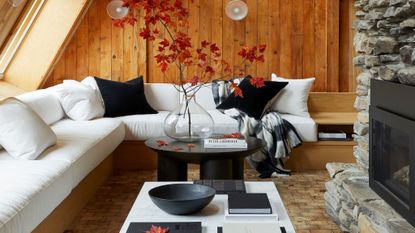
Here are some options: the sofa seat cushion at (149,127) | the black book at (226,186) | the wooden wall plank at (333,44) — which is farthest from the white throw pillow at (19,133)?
the wooden wall plank at (333,44)

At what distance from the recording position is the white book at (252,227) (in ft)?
6.13

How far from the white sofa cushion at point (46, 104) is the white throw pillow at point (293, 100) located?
2033 millimetres

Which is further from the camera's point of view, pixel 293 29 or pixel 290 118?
pixel 293 29

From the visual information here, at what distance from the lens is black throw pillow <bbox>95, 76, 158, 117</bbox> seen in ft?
16.0

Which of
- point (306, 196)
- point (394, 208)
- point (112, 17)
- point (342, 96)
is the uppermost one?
point (112, 17)

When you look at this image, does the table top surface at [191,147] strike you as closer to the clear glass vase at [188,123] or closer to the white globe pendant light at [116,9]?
the clear glass vase at [188,123]

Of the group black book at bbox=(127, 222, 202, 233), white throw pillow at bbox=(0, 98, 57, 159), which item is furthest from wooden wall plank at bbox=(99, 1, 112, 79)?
black book at bbox=(127, 222, 202, 233)

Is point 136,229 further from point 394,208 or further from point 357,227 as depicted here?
point 357,227

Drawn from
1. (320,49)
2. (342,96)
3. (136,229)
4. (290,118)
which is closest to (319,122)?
(290,118)

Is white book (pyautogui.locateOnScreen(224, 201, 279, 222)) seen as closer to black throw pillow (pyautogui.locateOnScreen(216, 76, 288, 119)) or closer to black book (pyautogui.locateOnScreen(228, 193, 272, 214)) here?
black book (pyautogui.locateOnScreen(228, 193, 272, 214))

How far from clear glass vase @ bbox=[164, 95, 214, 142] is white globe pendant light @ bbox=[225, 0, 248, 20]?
2311mm

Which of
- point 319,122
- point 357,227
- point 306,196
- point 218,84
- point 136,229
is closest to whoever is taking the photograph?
point 136,229

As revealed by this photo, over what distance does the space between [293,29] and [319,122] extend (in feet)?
4.34

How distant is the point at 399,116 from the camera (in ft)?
7.52
